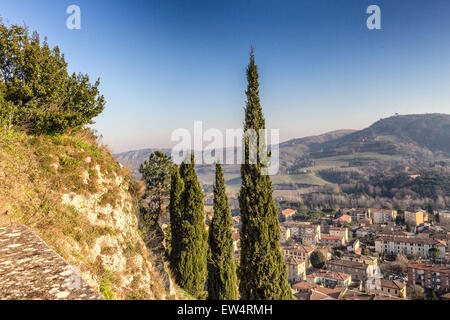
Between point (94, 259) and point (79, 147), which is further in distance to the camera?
point (79, 147)

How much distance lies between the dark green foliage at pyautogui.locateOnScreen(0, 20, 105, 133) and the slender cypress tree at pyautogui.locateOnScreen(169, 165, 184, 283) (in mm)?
6555

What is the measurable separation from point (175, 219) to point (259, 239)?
716 cm

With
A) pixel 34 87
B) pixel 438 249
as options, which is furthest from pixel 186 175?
pixel 438 249

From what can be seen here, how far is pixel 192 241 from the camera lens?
13328 mm

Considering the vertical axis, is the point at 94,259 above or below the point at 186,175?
A: below

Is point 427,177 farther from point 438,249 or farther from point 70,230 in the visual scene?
point 70,230

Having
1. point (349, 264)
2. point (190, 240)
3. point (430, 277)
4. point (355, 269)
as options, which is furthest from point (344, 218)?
point (190, 240)

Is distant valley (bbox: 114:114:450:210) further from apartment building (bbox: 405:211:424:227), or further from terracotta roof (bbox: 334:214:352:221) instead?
apartment building (bbox: 405:211:424:227)

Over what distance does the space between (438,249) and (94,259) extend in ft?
166

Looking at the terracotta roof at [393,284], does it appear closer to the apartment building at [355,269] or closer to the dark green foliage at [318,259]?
the apartment building at [355,269]

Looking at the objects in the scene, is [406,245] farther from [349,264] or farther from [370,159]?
[370,159]

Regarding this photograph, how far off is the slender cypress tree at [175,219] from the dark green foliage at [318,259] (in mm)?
35914

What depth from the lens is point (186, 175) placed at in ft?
48.9

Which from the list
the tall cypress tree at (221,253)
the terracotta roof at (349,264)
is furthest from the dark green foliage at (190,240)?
the terracotta roof at (349,264)
